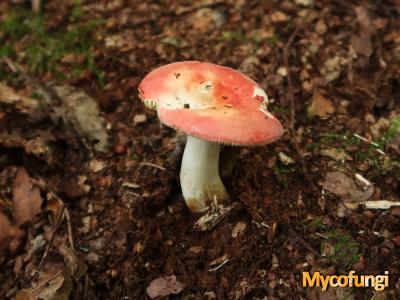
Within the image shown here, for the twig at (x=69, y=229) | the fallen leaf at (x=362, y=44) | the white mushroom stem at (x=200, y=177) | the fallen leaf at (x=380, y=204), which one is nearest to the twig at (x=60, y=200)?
the twig at (x=69, y=229)

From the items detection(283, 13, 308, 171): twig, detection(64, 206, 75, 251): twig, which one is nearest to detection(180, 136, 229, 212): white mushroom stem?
detection(283, 13, 308, 171): twig

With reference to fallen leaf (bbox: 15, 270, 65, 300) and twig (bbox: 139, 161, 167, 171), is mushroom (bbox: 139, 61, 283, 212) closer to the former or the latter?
twig (bbox: 139, 161, 167, 171)

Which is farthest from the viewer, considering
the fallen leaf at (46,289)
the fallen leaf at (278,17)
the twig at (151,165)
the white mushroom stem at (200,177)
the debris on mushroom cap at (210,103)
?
the fallen leaf at (278,17)

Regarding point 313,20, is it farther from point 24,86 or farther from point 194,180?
point 24,86

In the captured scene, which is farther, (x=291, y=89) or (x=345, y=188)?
(x=291, y=89)

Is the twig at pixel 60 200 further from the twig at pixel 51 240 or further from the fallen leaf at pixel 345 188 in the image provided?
the fallen leaf at pixel 345 188

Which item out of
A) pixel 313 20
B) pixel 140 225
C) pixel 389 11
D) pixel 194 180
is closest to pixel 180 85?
pixel 194 180

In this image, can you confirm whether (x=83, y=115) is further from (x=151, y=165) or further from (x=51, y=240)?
(x=51, y=240)

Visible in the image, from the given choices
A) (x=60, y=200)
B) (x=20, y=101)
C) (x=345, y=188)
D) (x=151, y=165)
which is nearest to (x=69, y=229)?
(x=60, y=200)
